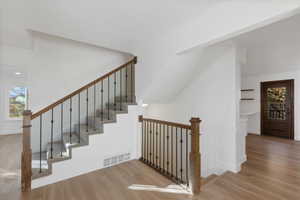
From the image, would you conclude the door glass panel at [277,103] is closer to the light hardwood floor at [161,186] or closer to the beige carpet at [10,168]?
the light hardwood floor at [161,186]

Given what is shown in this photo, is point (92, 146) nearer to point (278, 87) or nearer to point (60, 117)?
point (60, 117)

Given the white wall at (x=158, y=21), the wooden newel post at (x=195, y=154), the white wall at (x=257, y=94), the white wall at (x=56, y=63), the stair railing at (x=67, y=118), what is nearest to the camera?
the white wall at (x=158, y=21)

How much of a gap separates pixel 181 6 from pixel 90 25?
4.55 ft

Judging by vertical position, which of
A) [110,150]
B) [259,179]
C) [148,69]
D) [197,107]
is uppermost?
[148,69]

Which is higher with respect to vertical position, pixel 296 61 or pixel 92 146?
pixel 296 61

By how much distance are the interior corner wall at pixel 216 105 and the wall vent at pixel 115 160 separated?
1.82m

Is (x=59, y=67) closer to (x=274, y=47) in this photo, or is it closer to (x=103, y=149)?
(x=103, y=149)

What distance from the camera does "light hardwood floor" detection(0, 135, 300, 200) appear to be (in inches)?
78.5

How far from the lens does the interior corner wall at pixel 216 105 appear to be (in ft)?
9.29

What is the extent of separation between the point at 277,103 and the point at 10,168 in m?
7.46

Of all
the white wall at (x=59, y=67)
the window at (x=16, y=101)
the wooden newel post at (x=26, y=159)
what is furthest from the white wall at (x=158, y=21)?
the window at (x=16, y=101)

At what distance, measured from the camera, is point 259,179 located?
241 centimetres

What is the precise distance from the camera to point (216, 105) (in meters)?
3.18

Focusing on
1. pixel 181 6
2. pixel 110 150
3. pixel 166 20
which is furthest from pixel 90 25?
pixel 110 150
